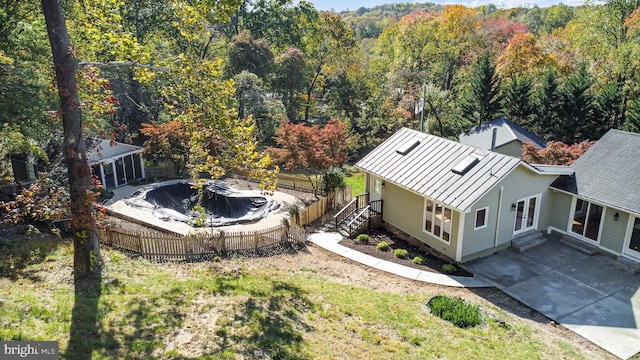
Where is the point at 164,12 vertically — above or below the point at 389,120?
above

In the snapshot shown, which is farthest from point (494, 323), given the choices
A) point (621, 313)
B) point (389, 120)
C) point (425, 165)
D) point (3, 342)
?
point (389, 120)

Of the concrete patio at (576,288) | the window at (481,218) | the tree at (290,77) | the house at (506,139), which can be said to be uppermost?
the tree at (290,77)

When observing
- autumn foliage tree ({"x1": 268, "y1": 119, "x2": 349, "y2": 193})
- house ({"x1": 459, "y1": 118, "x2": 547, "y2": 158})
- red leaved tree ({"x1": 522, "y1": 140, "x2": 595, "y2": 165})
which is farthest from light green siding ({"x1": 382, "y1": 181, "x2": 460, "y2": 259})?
house ({"x1": 459, "y1": 118, "x2": 547, "y2": 158})

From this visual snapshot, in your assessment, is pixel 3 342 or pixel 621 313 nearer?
pixel 3 342

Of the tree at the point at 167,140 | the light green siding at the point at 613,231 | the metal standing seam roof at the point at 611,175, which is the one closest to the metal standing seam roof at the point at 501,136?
the metal standing seam roof at the point at 611,175

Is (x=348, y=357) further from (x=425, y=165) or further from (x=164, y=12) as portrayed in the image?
(x=164, y=12)

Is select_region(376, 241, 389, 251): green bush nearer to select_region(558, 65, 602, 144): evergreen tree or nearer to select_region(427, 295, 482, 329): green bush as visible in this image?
select_region(427, 295, 482, 329): green bush

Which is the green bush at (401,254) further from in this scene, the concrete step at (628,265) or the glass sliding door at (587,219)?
the concrete step at (628,265)
